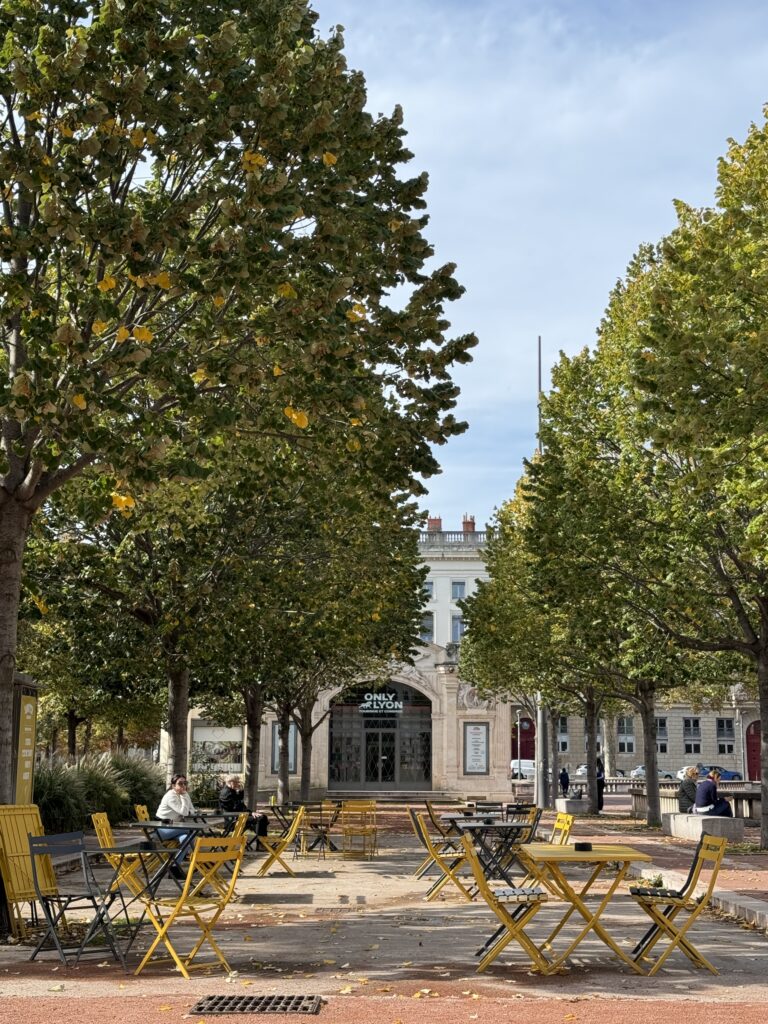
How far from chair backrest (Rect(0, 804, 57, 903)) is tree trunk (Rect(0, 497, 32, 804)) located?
359 mm

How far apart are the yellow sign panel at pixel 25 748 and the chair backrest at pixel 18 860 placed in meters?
3.93

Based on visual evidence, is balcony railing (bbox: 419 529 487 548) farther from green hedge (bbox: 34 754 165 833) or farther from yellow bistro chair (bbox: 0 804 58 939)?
yellow bistro chair (bbox: 0 804 58 939)

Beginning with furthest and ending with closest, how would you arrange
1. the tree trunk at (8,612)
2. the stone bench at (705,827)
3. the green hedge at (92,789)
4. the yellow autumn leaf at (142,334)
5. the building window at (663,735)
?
the building window at (663,735), the green hedge at (92,789), the stone bench at (705,827), the tree trunk at (8,612), the yellow autumn leaf at (142,334)

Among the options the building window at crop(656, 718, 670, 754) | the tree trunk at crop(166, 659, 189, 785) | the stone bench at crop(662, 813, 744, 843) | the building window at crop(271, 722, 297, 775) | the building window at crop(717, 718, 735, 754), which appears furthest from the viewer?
the building window at crop(656, 718, 670, 754)

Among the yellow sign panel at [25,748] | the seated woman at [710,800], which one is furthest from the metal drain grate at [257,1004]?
the seated woman at [710,800]

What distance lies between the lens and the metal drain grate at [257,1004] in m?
7.29

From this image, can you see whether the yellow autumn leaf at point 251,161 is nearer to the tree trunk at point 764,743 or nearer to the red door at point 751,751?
the tree trunk at point 764,743

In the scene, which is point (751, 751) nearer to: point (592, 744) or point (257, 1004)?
point (592, 744)

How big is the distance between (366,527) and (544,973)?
1460 centimetres

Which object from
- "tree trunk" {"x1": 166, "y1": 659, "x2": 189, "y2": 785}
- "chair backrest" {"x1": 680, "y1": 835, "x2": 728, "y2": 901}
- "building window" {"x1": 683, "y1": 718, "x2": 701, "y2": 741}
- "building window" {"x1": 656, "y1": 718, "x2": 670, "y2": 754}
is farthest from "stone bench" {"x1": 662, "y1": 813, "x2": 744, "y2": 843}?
"building window" {"x1": 683, "y1": 718, "x2": 701, "y2": 741}

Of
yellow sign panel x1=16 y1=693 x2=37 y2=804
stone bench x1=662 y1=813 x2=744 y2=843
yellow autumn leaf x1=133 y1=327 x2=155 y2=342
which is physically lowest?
stone bench x1=662 y1=813 x2=744 y2=843

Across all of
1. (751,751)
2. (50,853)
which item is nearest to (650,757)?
(50,853)

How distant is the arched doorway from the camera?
2101 inches

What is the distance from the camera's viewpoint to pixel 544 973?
8672 millimetres
